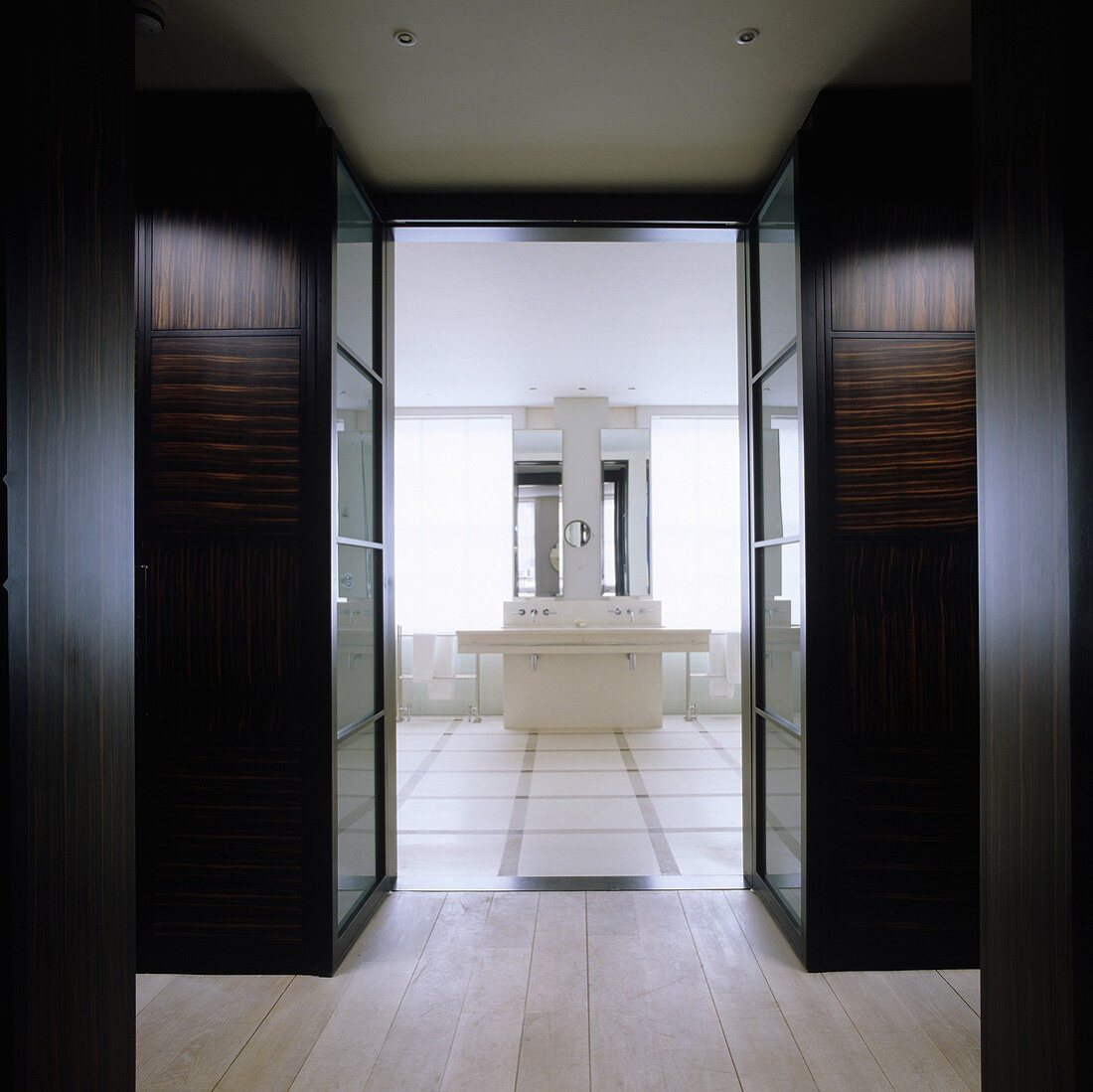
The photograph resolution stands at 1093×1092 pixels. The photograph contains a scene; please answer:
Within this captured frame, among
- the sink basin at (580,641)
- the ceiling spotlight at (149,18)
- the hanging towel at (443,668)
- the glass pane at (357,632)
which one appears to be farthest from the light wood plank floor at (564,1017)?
the hanging towel at (443,668)

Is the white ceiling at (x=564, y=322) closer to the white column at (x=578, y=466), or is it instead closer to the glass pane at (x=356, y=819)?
the white column at (x=578, y=466)

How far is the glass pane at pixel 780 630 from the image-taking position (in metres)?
2.57

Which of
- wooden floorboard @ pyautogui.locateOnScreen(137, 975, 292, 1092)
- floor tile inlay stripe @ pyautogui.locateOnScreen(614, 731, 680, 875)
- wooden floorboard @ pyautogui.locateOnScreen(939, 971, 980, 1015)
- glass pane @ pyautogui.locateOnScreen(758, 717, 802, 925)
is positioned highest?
glass pane @ pyautogui.locateOnScreen(758, 717, 802, 925)

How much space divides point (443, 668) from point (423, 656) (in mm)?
170

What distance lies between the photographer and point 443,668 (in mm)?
6547

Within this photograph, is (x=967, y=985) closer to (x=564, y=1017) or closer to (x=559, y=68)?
(x=564, y=1017)

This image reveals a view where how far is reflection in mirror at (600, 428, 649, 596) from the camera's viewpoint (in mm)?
6551

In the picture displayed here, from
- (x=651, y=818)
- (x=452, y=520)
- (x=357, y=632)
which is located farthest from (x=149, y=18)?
(x=452, y=520)

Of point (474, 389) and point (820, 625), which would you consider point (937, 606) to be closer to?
point (820, 625)

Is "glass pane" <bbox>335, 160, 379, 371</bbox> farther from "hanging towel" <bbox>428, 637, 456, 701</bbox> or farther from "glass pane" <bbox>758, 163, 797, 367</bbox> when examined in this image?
"hanging towel" <bbox>428, 637, 456, 701</bbox>

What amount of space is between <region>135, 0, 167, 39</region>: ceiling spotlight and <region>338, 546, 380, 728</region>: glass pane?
52.2 inches

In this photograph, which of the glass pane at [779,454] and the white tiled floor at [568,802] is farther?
the white tiled floor at [568,802]

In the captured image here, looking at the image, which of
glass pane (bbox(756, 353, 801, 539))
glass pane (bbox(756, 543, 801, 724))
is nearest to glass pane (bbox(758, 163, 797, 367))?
glass pane (bbox(756, 353, 801, 539))

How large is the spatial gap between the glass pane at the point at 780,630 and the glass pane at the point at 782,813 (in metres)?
0.09
